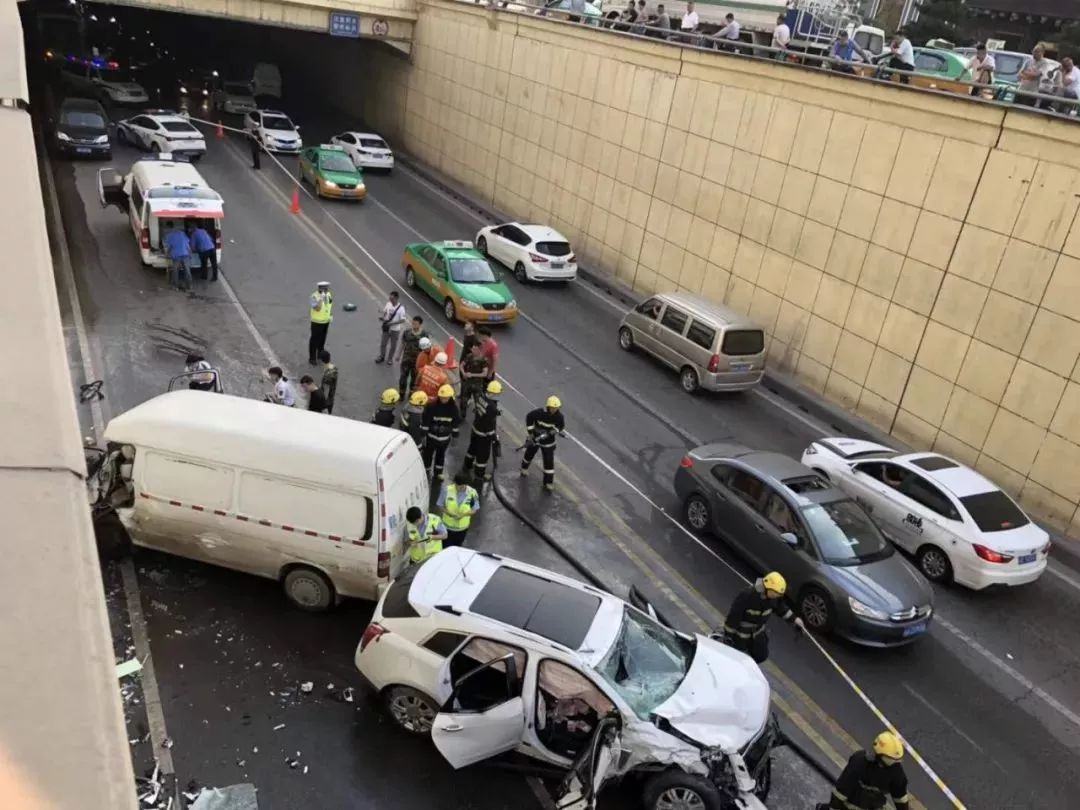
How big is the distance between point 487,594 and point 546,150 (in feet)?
→ 67.2

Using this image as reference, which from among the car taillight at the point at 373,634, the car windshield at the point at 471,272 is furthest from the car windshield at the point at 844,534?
the car windshield at the point at 471,272

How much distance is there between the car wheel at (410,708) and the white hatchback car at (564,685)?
0.01m

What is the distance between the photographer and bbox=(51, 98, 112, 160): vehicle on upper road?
24.7 metres

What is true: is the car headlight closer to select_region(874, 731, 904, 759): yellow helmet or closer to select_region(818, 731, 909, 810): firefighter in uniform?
select_region(818, 731, 909, 810): firefighter in uniform

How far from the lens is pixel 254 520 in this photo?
8781mm

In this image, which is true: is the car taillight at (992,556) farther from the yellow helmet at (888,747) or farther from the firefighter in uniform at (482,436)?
the firefighter in uniform at (482,436)

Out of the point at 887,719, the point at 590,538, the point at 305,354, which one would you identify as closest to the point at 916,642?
the point at 887,719

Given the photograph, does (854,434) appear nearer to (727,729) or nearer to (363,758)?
(727,729)

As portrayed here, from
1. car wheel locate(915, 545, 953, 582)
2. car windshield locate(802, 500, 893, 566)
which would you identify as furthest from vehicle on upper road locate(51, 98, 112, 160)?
car wheel locate(915, 545, 953, 582)

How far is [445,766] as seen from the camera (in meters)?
7.51

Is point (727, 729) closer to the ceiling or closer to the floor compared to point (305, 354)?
closer to the ceiling

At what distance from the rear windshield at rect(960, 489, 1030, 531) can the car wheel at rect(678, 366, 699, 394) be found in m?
5.99

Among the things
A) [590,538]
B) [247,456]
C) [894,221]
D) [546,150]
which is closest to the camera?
[247,456]

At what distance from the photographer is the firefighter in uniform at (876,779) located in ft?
22.2
